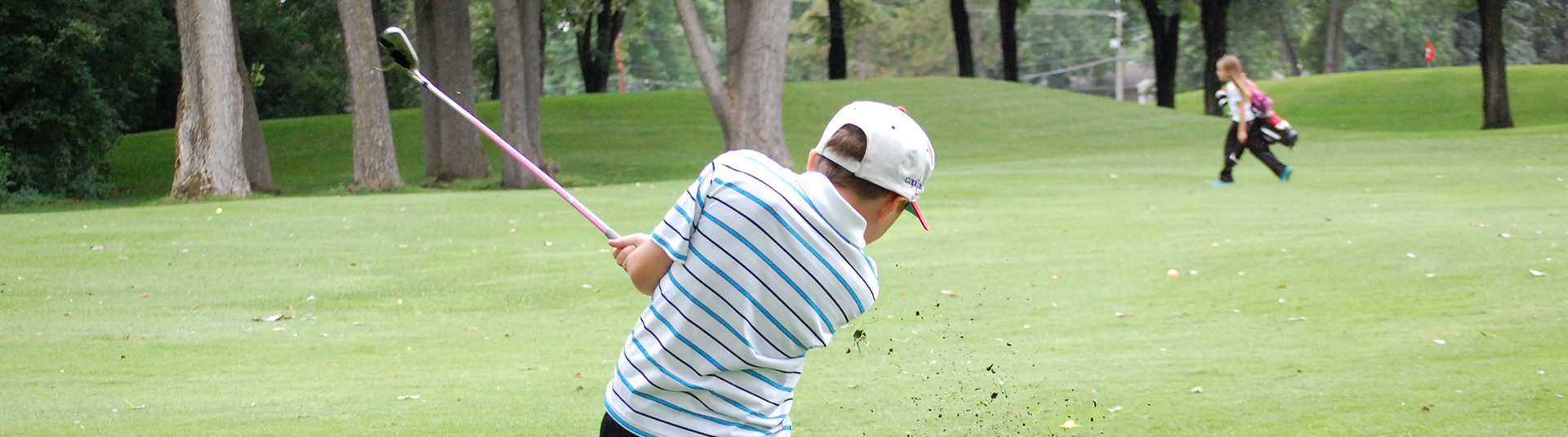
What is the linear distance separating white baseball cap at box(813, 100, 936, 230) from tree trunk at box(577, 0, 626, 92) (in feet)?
145

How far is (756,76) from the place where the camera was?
23.1 metres

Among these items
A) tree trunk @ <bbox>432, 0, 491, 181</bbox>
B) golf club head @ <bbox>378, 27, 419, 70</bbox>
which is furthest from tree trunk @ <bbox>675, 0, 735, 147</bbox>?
golf club head @ <bbox>378, 27, 419, 70</bbox>

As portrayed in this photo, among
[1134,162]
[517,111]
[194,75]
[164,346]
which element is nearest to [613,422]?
[164,346]

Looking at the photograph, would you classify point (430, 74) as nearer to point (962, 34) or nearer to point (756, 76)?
point (756, 76)

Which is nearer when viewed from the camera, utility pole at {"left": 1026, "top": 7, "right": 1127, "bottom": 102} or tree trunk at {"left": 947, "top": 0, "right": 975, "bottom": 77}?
tree trunk at {"left": 947, "top": 0, "right": 975, "bottom": 77}

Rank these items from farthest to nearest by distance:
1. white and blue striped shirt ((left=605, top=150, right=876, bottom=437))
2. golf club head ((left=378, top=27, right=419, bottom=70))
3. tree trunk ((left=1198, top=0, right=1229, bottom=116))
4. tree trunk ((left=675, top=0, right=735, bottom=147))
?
tree trunk ((left=1198, top=0, right=1229, bottom=116)), tree trunk ((left=675, top=0, right=735, bottom=147)), golf club head ((left=378, top=27, right=419, bottom=70)), white and blue striped shirt ((left=605, top=150, right=876, bottom=437))

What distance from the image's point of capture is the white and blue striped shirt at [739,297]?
8.27 ft

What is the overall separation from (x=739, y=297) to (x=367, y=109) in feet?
68.1

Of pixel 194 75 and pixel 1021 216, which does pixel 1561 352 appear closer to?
pixel 1021 216

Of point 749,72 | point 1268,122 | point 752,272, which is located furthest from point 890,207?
point 749,72

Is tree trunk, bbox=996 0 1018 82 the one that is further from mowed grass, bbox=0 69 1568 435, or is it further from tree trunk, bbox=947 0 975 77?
mowed grass, bbox=0 69 1568 435

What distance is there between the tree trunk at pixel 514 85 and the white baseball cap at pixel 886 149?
21147mm

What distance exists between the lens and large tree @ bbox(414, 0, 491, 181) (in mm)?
25266

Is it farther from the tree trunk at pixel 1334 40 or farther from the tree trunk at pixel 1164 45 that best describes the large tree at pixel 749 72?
the tree trunk at pixel 1334 40
